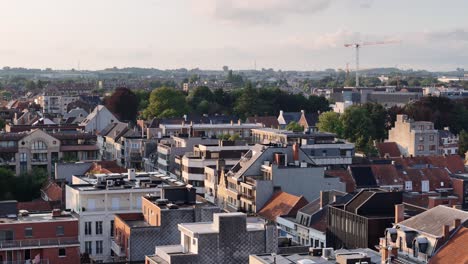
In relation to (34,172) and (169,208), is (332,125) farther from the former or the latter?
(169,208)

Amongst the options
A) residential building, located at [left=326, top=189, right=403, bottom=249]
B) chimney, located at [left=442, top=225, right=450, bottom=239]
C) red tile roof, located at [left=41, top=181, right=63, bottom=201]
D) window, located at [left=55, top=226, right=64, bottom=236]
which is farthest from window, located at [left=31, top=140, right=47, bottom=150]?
chimney, located at [left=442, top=225, right=450, bottom=239]

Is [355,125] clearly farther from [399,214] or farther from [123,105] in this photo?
[399,214]

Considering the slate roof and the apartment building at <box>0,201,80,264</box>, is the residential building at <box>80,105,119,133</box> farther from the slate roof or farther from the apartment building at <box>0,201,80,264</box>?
the slate roof

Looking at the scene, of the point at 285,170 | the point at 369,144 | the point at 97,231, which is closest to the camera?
the point at 97,231

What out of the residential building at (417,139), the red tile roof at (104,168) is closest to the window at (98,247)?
the red tile roof at (104,168)

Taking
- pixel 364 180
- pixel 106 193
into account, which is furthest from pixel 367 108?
pixel 106 193

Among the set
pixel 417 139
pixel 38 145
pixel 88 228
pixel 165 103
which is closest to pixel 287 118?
pixel 165 103
